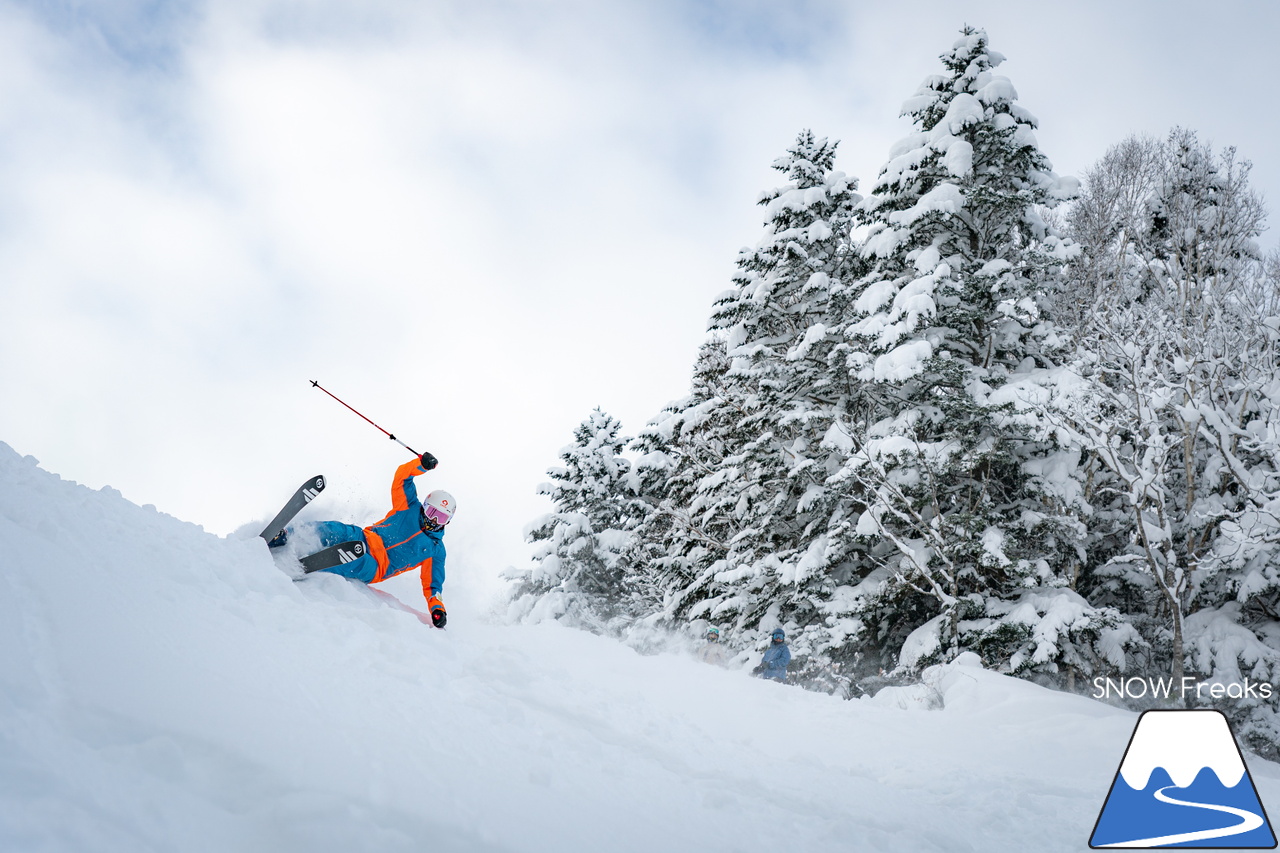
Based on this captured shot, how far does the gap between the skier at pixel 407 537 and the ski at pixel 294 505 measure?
296 millimetres

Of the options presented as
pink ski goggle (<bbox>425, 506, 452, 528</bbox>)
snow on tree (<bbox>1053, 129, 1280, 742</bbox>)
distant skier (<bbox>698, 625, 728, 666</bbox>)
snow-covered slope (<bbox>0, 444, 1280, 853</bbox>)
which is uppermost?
snow on tree (<bbox>1053, 129, 1280, 742</bbox>)

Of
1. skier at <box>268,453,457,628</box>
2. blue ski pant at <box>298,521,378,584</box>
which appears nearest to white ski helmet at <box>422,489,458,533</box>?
skier at <box>268,453,457,628</box>

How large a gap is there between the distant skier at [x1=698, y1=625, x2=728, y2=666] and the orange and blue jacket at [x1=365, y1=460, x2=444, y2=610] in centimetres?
727

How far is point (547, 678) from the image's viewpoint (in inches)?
169

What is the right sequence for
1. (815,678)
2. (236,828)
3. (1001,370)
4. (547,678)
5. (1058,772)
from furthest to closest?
(1001,370), (815,678), (1058,772), (547,678), (236,828)

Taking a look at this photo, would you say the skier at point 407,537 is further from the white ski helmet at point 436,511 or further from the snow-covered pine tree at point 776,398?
the snow-covered pine tree at point 776,398

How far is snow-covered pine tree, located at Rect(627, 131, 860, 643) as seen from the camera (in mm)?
12047

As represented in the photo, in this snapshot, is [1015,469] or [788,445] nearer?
[1015,469]

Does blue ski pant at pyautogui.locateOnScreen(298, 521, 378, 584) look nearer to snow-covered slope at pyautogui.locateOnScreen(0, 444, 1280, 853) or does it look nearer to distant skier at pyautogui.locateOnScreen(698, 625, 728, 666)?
snow-covered slope at pyautogui.locateOnScreen(0, 444, 1280, 853)

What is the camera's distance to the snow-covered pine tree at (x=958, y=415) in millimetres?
9852

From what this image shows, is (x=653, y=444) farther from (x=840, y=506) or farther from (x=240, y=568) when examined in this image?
(x=240, y=568)

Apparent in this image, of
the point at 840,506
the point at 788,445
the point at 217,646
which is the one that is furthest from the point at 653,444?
the point at 217,646

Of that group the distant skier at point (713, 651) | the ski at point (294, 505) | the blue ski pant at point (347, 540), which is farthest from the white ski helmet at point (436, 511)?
the distant skier at point (713, 651)

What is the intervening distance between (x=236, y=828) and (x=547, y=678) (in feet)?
8.42
